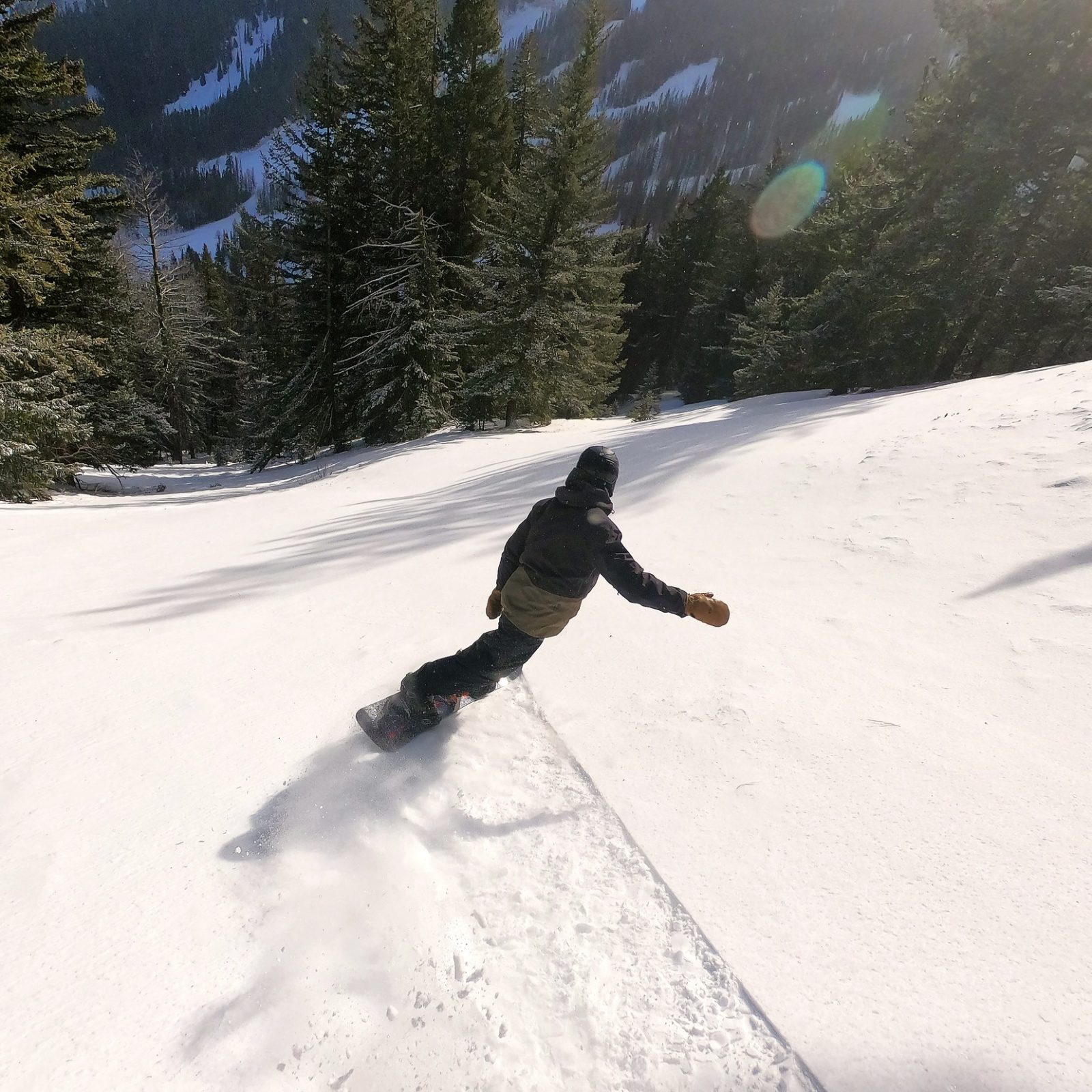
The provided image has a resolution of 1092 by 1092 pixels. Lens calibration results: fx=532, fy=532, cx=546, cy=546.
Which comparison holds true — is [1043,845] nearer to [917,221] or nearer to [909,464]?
[909,464]

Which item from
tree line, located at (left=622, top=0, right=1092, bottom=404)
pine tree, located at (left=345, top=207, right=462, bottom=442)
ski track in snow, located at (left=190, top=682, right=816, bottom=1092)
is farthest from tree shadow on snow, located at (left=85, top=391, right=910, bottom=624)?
pine tree, located at (left=345, top=207, right=462, bottom=442)

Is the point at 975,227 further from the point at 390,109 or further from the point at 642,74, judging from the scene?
the point at 642,74

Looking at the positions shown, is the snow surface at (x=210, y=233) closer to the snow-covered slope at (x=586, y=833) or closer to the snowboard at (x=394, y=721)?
Result: the snow-covered slope at (x=586, y=833)

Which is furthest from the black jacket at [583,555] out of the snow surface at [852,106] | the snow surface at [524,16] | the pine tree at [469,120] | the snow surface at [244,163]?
the snow surface at [524,16]

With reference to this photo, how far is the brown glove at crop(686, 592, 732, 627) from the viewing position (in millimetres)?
2477

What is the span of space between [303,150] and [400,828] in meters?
19.5

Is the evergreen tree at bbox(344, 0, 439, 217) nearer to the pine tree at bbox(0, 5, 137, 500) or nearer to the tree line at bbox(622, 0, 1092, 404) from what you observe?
the pine tree at bbox(0, 5, 137, 500)

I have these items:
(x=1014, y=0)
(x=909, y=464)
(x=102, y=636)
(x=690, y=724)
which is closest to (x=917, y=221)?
(x=1014, y=0)

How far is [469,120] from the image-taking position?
1700 cm

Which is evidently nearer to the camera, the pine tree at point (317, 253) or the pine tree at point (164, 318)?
the pine tree at point (317, 253)

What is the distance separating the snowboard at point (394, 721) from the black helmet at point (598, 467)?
130 cm

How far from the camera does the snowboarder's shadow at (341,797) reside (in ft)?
6.83

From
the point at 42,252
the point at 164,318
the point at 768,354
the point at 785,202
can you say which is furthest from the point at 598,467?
the point at 785,202

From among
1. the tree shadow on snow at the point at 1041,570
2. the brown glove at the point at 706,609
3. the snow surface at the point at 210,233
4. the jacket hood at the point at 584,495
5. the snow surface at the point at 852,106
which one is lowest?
the tree shadow on snow at the point at 1041,570
